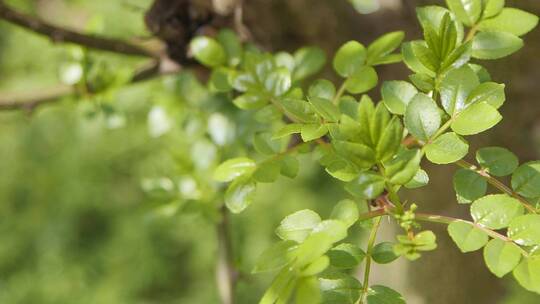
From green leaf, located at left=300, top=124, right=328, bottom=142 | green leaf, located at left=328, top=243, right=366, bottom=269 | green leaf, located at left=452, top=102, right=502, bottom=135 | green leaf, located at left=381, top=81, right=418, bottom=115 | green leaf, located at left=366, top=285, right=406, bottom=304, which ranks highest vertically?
green leaf, located at left=452, top=102, right=502, bottom=135

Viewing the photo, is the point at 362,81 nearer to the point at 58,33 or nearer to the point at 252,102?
the point at 252,102

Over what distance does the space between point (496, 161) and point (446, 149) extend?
7 cm

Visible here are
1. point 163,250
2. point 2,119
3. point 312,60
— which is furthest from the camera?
point 2,119

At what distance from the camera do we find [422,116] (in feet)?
1.48

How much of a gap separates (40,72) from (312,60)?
175cm

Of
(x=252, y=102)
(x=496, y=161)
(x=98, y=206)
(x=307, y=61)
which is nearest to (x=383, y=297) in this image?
(x=496, y=161)

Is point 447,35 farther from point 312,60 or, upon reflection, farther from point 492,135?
point 492,135

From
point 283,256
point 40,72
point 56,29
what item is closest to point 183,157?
point 56,29

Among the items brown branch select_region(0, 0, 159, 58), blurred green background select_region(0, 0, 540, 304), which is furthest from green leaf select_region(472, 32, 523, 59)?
blurred green background select_region(0, 0, 540, 304)

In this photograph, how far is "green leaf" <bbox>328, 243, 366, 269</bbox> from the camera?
1.50 ft

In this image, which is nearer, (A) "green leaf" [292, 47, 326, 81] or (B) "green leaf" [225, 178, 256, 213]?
(B) "green leaf" [225, 178, 256, 213]

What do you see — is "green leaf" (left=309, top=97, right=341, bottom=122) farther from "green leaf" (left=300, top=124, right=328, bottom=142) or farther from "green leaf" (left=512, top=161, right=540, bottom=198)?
"green leaf" (left=512, top=161, right=540, bottom=198)

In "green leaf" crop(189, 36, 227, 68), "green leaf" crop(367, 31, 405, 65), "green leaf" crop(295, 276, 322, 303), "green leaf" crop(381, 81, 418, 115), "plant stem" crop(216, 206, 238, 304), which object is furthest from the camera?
"plant stem" crop(216, 206, 238, 304)

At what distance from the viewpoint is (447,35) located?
18.4 inches
